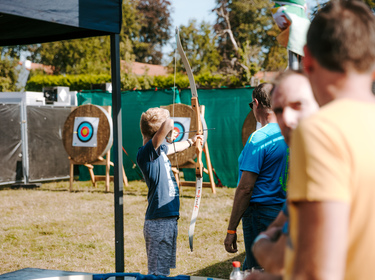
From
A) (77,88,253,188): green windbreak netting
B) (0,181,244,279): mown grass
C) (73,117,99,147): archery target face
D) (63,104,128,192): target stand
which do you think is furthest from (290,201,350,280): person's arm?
(73,117,99,147): archery target face

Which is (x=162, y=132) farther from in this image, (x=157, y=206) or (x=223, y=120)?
(x=223, y=120)

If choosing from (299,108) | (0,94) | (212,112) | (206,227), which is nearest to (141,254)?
(206,227)

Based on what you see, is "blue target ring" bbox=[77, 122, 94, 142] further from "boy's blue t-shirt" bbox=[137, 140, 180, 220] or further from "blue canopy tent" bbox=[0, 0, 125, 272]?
"boy's blue t-shirt" bbox=[137, 140, 180, 220]

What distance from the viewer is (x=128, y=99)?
8797 millimetres

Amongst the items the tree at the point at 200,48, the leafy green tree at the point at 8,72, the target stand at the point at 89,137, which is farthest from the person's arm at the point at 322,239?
the tree at the point at 200,48

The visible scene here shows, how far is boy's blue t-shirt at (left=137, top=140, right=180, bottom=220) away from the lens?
8.64 ft

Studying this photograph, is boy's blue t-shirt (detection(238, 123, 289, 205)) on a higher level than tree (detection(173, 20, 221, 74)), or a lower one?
lower

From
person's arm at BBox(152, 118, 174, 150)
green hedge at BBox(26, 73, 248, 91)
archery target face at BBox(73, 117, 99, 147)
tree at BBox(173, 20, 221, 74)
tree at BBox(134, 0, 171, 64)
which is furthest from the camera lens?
tree at BBox(134, 0, 171, 64)

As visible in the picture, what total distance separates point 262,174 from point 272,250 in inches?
51.9

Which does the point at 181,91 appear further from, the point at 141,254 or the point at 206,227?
the point at 141,254

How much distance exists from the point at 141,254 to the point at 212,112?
4.23 metres

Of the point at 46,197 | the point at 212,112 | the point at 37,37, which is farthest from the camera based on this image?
the point at 212,112

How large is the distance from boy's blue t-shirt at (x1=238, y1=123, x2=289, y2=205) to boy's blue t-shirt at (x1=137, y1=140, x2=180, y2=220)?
0.65 m

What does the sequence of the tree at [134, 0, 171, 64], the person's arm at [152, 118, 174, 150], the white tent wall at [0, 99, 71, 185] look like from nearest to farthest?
1. the person's arm at [152, 118, 174, 150]
2. the white tent wall at [0, 99, 71, 185]
3. the tree at [134, 0, 171, 64]
